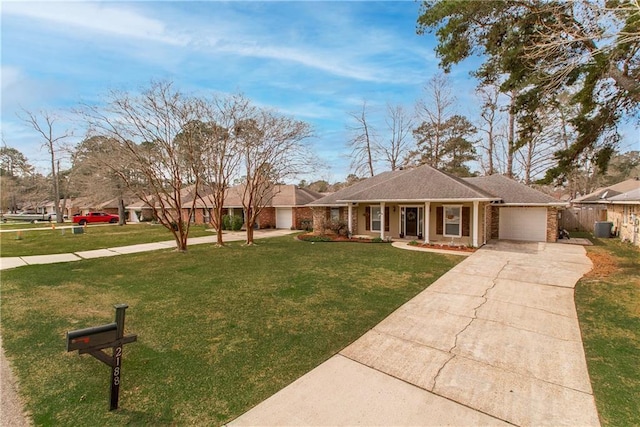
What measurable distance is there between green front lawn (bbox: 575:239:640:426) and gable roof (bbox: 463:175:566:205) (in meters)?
6.21

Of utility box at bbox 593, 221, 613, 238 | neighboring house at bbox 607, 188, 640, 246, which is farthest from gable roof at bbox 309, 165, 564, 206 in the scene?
utility box at bbox 593, 221, 613, 238

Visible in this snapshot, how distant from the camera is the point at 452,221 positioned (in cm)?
1509

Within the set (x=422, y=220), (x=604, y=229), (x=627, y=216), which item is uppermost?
(x=627, y=216)

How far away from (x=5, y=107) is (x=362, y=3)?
778 inches

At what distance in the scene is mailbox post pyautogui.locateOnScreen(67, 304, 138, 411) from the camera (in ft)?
8.70

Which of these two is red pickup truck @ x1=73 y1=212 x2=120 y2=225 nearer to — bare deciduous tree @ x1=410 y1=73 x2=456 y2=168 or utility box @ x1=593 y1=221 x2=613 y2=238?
bare deciduous tree @ x1=410 y1=73 x2=456 y2=168

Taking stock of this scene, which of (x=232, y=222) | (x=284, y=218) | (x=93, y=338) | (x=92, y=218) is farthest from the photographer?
(x=92, y=218)

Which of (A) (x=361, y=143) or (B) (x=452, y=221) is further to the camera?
(A) (x=361, y=143)

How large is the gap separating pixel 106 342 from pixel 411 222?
50.5 feet

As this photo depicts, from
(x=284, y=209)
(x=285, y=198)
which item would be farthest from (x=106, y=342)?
(x=285, y=198)

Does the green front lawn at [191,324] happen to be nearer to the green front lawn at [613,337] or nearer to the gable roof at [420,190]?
the green front lawn at [613,337]

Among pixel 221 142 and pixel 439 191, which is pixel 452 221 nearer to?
pixel 439 191

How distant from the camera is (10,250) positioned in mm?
13984

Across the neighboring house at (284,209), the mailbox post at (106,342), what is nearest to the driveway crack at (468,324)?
the mailbox post at (106,342)
